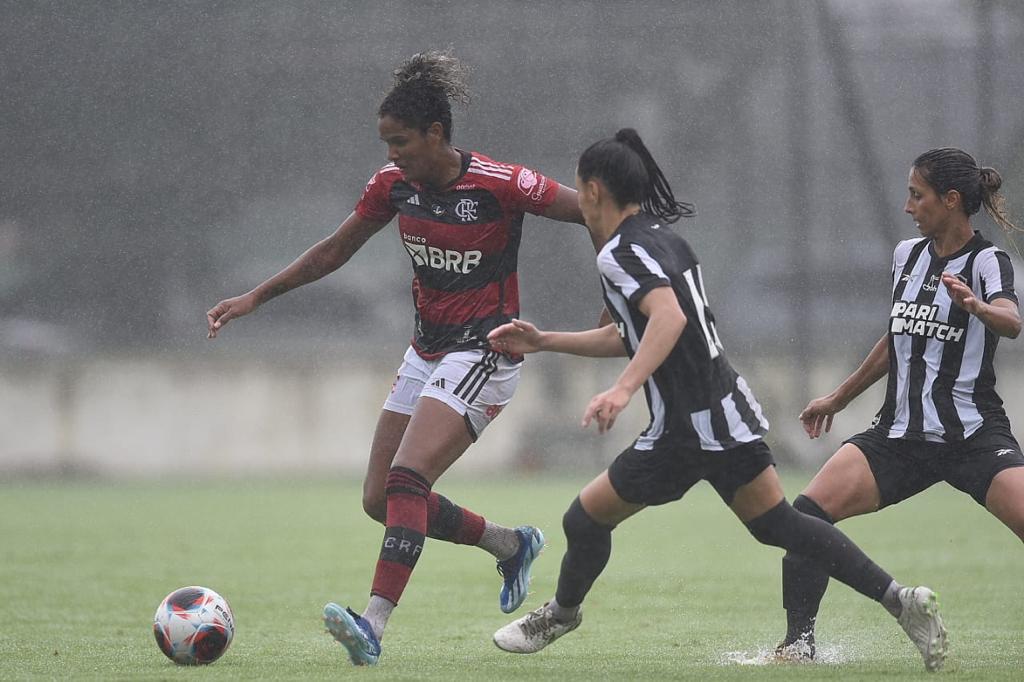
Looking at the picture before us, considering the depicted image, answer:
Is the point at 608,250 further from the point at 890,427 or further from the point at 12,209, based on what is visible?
the point at 12,209

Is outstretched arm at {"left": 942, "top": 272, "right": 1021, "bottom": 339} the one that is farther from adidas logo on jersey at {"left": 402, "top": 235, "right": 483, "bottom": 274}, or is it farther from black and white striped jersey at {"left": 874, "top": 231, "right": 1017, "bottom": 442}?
adidas logo on jersey at {"left": 402, "top": 235, "right": 483, "bottom": 274}

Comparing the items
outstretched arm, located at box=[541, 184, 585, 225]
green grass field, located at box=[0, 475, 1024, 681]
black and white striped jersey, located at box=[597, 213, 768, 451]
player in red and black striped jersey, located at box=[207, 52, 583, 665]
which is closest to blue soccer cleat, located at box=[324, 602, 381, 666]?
green grass field, located at box=[0, 475, 1024, 681]

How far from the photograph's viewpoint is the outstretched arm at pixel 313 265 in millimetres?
5301

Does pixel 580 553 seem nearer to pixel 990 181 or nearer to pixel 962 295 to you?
pixel 962 295

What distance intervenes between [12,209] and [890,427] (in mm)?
9830

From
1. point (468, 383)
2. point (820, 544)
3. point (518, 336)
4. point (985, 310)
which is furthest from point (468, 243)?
point (985, 310)

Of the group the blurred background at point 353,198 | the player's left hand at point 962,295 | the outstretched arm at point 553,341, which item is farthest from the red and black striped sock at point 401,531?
the blurred background at point 353,198

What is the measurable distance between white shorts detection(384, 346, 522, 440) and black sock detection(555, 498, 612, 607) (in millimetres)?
625

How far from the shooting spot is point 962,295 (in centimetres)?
438

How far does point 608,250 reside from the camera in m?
4.18

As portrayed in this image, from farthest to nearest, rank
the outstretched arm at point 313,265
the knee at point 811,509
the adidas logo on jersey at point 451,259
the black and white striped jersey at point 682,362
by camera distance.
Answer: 1. the outstretched arm at point 313,265
2. the adidas logo on jersey at point 451,259
3. the knee at point 811,509
4. the black and white striped jersey at point 682,362

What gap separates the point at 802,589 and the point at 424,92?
2.09 metres

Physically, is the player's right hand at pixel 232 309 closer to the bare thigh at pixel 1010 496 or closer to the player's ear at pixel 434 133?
the player's ear at pixel 434 133

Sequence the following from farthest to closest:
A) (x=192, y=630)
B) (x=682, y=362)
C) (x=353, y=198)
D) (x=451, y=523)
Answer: (x=353, y=198) < (x=451, y=523) < (x=192, y=630) < (x=682, y=362)
